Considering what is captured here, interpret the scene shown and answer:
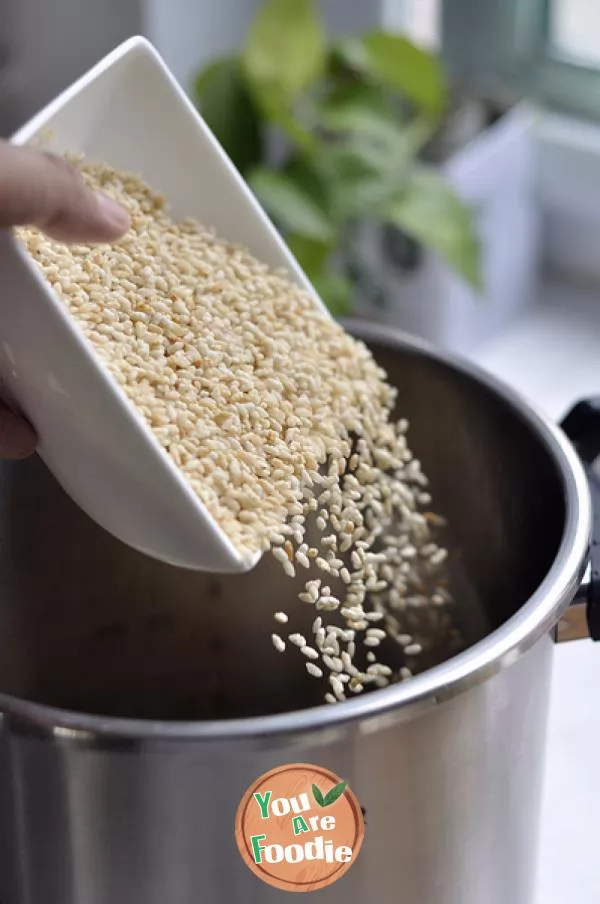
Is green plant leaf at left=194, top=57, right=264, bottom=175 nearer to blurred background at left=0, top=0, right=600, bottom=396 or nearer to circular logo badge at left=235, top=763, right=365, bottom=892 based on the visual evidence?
blurred background at left=0, top=0, right=600, bottom=396

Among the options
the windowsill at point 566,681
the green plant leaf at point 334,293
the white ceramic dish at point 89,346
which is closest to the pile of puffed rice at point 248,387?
the white ceramic dish at point 89,346

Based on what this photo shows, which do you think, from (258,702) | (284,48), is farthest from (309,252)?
(258,702)

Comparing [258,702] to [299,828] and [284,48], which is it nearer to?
[299,828]

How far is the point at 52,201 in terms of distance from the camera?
525mm

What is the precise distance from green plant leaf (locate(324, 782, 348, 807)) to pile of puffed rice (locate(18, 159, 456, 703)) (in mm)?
108

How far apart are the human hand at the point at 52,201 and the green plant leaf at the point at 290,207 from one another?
1.55ft

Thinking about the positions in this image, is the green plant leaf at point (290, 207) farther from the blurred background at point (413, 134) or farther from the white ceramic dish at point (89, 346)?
the white ceramic dish at point (89, 346)

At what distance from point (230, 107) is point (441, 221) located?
0.68 ft

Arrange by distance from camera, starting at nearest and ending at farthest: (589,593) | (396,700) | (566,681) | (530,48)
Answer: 1. (396,700)
2. (589,593)
3. (566,681)
4. (530,48)

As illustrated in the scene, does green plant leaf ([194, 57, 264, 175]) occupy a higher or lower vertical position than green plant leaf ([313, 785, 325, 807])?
Answer: higher

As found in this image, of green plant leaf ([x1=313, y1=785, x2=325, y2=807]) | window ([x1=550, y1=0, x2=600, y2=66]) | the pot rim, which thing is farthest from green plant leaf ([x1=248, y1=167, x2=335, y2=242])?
green plant leaf ([x1=313, y1=785, x2=325, y2=807])

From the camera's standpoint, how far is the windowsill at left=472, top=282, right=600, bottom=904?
0.81 m

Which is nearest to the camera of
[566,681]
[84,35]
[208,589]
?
[208,589]

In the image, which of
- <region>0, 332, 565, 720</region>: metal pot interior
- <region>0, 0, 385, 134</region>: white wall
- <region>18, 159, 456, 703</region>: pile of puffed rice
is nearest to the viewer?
<region>18, 159, 456, 703</region>: pile of puffed rice
